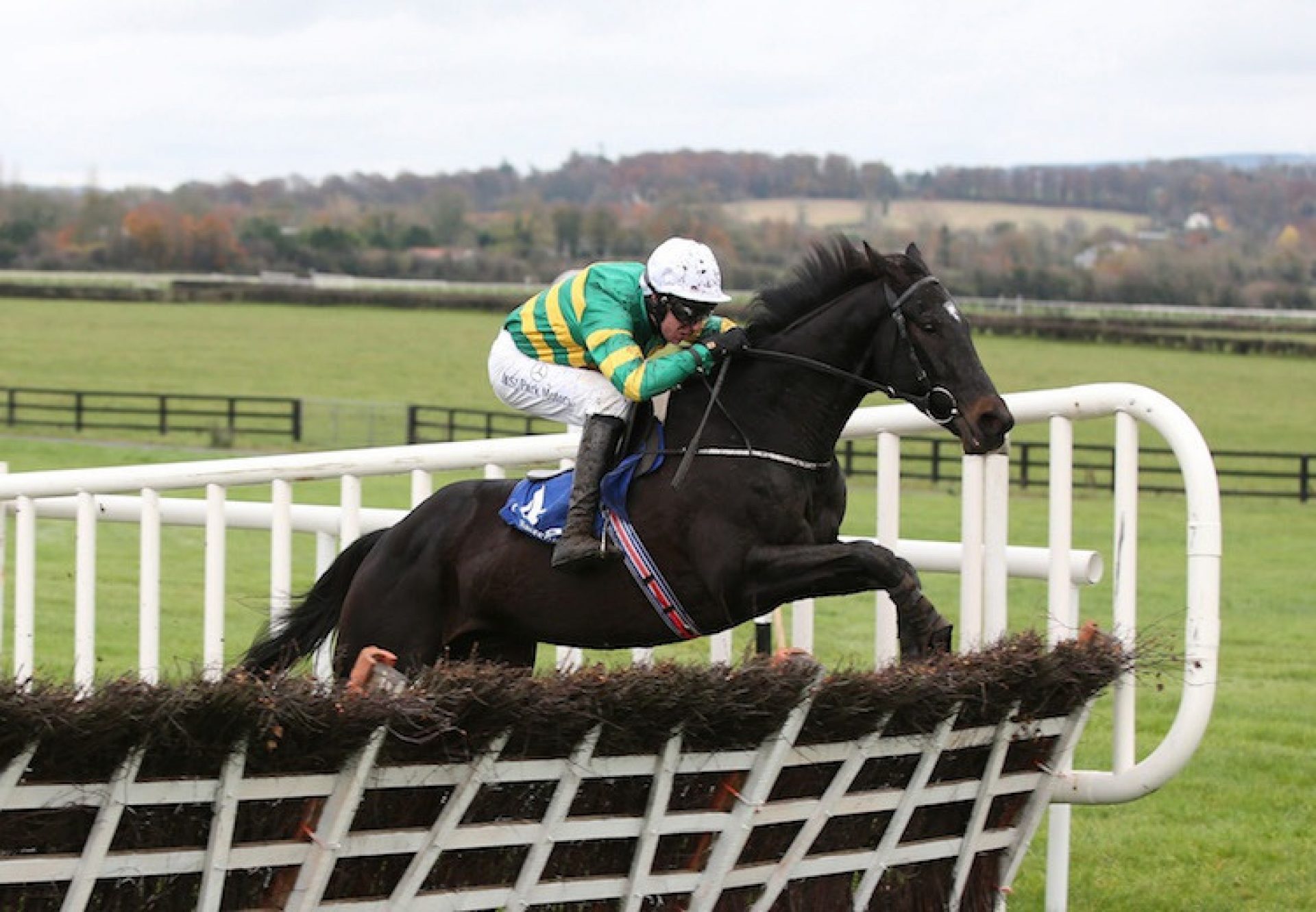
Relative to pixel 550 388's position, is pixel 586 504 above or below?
below

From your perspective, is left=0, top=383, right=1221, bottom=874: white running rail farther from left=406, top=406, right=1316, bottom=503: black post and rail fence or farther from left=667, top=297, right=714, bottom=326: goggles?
left=406, top=406, right=1316, bottom=503: black post and rail fence

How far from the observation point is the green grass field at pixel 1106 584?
18.0 ft

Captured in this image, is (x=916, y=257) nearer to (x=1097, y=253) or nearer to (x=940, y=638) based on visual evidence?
(x=940, y=638)

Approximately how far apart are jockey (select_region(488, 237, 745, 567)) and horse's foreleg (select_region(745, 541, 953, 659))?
1.45 feet

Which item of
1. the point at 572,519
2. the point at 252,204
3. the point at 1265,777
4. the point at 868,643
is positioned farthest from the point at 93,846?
the point at 252,204

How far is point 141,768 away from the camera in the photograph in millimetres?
3227

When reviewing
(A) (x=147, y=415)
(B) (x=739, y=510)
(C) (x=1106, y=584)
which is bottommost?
(C) (x=1106, y=584)

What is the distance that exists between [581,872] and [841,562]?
141 centimetres

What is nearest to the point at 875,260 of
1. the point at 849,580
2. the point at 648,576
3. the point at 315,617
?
the point at 849,580

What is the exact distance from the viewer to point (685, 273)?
5.27m

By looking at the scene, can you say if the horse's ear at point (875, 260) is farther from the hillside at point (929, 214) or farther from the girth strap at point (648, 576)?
the hillside at point (929, 214)

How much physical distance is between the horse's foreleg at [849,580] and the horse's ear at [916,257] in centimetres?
80

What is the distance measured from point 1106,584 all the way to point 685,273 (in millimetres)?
11970

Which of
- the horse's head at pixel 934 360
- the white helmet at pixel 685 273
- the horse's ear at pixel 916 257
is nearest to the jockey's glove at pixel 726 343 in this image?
the white helmet at pixel 685 273
